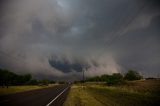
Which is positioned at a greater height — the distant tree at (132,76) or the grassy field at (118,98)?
the distant tree at (132,76)

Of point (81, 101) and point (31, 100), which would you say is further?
point (81, 101)

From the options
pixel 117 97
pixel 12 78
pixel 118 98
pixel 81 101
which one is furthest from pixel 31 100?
pixel 12 78

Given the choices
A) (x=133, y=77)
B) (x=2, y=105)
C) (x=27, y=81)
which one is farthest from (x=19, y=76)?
(x=2, y=105)

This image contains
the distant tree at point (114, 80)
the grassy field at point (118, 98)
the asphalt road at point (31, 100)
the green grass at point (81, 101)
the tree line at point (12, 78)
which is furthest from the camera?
the tree line at point (12, 78)

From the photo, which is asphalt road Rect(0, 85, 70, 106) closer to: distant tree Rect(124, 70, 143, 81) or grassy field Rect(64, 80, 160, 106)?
grassy field Rect(64, 80, 160, 106)

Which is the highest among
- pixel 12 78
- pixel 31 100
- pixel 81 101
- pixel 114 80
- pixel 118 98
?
pixel 12 78

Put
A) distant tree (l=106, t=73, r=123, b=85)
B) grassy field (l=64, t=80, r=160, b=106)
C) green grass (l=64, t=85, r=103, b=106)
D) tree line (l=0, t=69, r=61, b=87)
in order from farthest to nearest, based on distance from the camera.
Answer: tree line (l=0, t=69, r=61, b=87), distant tree (l=106, t=73, r=123, b=85), green grass (l=64, t=85, r=103, b=106), grassy field (l=64, t=80, r=160, b=106)

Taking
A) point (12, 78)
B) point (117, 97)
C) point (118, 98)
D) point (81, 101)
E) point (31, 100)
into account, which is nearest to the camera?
point (31, 100)

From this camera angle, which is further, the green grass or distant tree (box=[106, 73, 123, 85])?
distant tree (box=[106, 73, 123, 85])

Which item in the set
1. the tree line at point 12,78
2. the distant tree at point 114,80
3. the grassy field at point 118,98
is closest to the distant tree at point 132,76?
the distant tree at point 114,80

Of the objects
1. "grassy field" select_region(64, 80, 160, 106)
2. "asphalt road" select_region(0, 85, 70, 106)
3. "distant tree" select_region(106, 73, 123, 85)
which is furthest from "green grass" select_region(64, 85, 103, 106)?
"distant tree" select_region(106, 73, 123, 85)

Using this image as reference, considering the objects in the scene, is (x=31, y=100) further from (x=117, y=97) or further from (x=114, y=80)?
(x=114, y=80)

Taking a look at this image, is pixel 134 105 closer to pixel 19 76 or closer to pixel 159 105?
pixel 159 105

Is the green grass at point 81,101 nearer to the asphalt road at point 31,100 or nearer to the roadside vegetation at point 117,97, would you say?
the roadside vegetation at point 117,97
